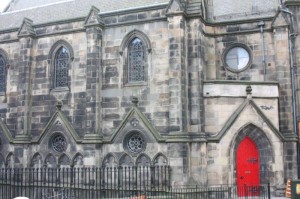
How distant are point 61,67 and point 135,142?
626cm

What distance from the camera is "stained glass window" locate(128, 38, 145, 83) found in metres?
19.9

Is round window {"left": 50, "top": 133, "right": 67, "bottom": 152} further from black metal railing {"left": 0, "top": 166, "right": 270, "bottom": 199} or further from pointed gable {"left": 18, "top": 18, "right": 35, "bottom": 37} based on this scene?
pointed gable {"left": 18, "top": 18, "right": 35, "bottom": 37}

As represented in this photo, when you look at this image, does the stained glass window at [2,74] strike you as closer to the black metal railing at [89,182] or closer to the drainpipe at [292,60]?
the black metal railing at [89,182]

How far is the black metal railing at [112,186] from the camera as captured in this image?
17.5 metres

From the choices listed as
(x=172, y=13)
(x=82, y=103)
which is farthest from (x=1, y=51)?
(x=172, y=13)

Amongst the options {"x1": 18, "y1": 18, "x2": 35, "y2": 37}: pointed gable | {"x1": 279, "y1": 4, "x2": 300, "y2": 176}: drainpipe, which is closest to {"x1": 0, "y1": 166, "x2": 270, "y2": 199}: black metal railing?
{"x1": 279, "y1": 4, "x2": 300, "y2": 176}: drainpipe

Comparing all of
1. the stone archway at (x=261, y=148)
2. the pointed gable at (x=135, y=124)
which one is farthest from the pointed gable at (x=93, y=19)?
the stone archway at (x=261, y=148)

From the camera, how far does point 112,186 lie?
18938 millimetres

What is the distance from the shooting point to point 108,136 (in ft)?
65.1

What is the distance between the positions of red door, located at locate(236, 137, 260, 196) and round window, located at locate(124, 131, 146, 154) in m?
4.52

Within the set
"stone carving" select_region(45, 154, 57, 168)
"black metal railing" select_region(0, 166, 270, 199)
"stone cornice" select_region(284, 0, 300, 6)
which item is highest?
"stone cornice" select_region(284, 0, 300, 6)

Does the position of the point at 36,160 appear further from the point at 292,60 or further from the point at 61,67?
the point at 292,60

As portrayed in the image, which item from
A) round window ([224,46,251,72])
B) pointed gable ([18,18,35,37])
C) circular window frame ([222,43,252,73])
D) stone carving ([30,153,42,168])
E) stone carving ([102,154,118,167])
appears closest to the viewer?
stone carving ([102,154,118,167])

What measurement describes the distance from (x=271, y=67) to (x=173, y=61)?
17.6 feet
